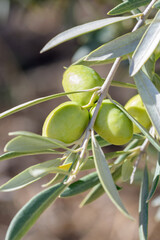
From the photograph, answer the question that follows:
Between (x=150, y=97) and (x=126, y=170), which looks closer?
(x=150, y=97)

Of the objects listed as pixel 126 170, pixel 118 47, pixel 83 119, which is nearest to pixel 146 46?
pixel 118 47

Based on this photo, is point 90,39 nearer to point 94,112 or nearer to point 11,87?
point 94,112

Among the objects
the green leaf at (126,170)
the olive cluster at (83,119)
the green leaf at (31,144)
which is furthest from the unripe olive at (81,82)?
the green leaf at (126,170)

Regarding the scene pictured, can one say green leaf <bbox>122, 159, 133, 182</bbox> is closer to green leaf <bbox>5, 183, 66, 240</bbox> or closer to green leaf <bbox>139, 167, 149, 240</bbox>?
green leaf <bbox>139, 167, 149, 240</bbox>

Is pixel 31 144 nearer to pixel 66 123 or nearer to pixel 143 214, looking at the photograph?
pixel 66 123

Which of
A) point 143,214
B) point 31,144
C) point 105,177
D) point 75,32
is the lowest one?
point 143,214

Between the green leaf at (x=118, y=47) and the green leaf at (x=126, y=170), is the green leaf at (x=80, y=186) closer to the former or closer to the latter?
the green leaf at (x=126, y=170)
